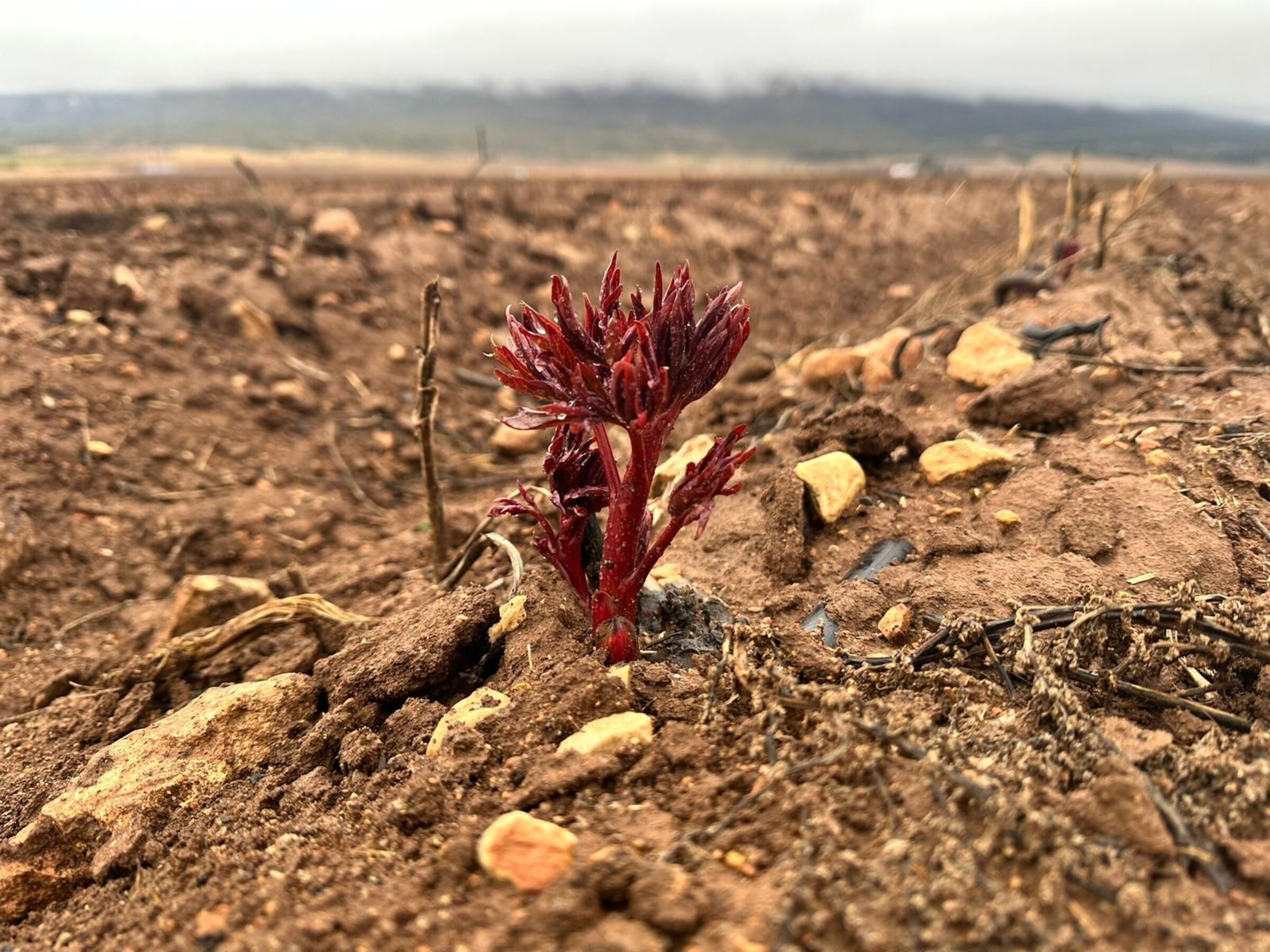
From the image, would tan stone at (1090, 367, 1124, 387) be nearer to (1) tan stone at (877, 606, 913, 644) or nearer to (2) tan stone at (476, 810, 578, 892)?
(1) tan stone at (877, 606, 913, 644)

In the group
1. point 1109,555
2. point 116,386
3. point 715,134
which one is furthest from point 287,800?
point 715,134

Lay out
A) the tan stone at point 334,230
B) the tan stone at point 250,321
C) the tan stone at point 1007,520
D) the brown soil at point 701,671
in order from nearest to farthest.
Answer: the brown soil at point 701,671, the tan stone at point 1007,520, the tan stone at point 250,321, the tan stone at point 334,230

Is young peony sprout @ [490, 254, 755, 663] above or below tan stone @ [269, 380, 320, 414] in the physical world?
above

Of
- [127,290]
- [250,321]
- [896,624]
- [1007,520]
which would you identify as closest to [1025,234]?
[1007,520]

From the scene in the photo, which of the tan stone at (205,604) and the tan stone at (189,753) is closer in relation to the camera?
the tan stone at (189,753)

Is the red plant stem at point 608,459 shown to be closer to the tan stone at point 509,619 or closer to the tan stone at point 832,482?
the tan stone at point 509,619

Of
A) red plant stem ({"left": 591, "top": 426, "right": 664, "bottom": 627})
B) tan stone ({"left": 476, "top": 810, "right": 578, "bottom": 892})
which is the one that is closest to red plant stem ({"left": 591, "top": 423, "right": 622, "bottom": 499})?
red plant stem ({"left": 591, "top": 426, "right": 664, "bottom": 627})

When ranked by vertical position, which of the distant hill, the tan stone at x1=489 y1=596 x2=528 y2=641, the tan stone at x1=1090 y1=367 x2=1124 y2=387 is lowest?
the tan stone at x1=489 y1=596 x2=528 y2=641

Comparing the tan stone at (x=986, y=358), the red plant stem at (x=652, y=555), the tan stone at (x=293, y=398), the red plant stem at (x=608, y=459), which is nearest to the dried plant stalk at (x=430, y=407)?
the red plant stem at (x=608, y=459)
